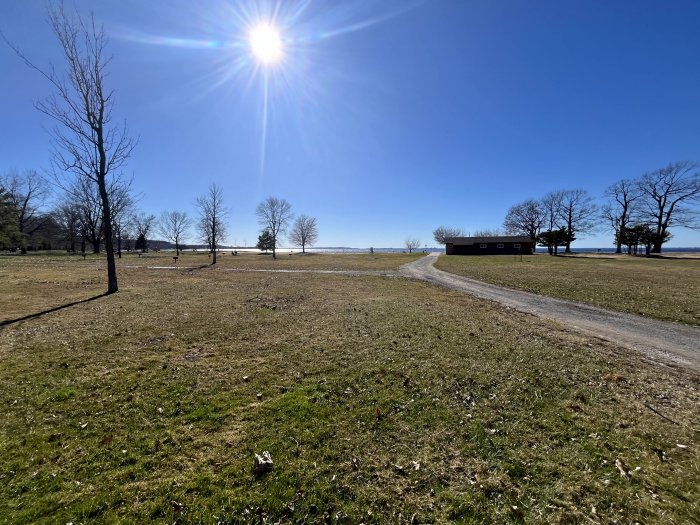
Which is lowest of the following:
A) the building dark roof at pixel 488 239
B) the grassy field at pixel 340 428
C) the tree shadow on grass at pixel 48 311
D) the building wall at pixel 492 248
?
the grassy field at pixel 340 428

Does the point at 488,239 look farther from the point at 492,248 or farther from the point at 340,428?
the point at 340,428

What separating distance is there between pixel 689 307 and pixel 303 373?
16476mm

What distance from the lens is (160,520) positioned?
2.87 meters

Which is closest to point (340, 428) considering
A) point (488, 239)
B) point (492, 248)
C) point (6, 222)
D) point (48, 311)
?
point (48, 311)

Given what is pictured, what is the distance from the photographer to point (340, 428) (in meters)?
4.37

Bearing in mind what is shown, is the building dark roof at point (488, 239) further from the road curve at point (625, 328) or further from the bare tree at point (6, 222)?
the bare tree at point (6, 222)

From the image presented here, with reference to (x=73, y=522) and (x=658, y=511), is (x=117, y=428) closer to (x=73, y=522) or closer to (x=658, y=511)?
(x=73, y=522)

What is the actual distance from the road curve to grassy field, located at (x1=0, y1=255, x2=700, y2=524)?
1096 millimetres

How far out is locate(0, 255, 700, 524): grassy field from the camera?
10.1 ft

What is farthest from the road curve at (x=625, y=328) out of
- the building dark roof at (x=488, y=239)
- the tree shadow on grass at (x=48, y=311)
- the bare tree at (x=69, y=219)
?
the bare tree at (x=69, y=219)

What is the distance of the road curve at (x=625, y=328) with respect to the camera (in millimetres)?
7672

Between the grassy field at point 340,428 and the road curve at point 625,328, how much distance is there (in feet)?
3.60

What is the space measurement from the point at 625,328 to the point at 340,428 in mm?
11126

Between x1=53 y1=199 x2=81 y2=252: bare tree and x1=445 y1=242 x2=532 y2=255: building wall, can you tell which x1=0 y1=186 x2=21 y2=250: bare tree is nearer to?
x1=53 y1=199 x2=81 y2=252: bare tree
